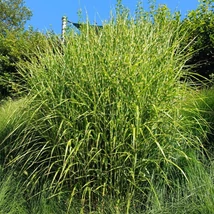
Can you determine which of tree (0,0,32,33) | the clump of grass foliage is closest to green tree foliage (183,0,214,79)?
the clump of grass foliage

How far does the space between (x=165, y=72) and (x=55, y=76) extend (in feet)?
3.04

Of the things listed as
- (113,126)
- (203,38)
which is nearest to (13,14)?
(203,38)

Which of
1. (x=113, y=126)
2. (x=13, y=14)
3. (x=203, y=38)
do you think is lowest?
(x=113, y=126)

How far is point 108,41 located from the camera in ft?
10.9

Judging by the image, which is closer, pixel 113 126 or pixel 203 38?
pixel 113 126

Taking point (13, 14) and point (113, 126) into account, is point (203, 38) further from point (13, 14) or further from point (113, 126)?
point (13, 14)

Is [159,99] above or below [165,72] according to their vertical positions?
below

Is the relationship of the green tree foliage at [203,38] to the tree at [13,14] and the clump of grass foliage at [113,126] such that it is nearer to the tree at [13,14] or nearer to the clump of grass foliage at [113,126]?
the clump of grass foliage at [113,126]

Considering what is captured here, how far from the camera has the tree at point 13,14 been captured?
74.4 feet

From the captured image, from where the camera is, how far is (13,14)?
75.0 ft

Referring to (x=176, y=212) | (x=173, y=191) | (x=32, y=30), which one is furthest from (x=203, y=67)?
(x=32, y=30)

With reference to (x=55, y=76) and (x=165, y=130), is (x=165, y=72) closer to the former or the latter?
(x=165, y=130)

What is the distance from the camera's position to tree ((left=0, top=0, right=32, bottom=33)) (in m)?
22.7

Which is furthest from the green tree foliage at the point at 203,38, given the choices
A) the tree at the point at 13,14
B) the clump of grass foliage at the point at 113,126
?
the tree at the point at 13,14
